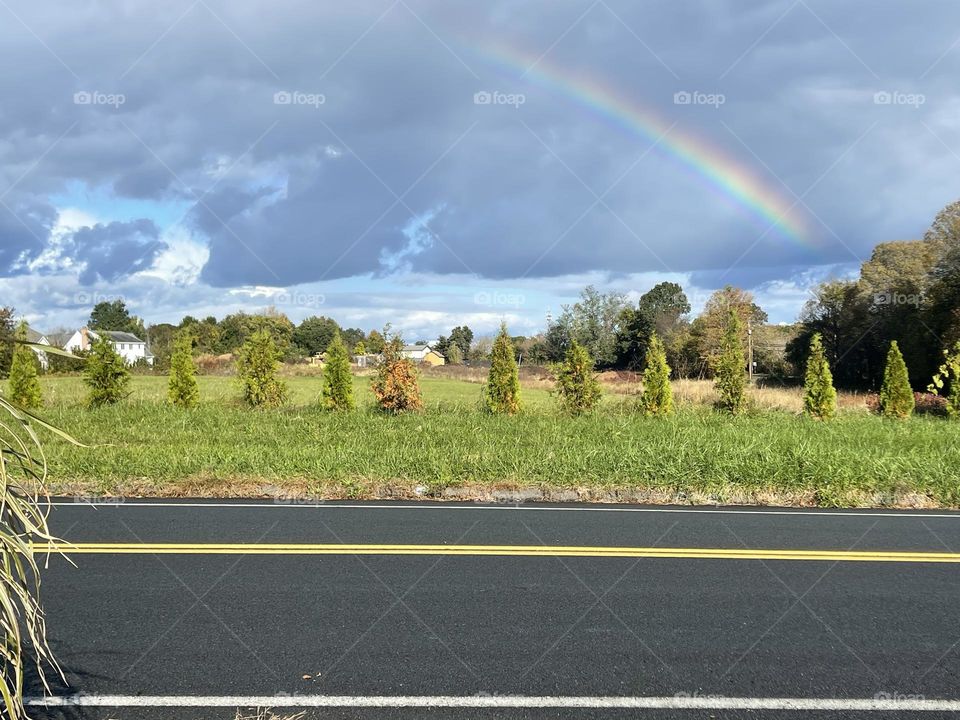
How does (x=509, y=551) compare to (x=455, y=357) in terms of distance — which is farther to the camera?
(x=455, y=357)

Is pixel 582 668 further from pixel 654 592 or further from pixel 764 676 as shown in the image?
pixel 654 592

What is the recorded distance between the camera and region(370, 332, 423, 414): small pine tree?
17359mm

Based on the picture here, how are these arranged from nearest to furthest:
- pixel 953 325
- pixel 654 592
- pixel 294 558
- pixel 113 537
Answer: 1. pixel 654 592
2. pixel 294 558
3. pixel 113 537
4. pixel 953 325

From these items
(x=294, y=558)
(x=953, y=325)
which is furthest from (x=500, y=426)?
(x=953, y=325)

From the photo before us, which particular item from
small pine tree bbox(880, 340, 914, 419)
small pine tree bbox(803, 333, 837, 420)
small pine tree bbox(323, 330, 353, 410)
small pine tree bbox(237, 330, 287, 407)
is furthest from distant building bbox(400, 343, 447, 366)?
small pine tree bbox(880, 340, 914, 419)

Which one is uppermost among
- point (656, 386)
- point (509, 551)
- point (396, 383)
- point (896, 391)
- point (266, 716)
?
point (396, 383)

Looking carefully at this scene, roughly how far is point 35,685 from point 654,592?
13.5 feet

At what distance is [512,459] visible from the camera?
37.0ft

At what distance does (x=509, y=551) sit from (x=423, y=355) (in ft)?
218

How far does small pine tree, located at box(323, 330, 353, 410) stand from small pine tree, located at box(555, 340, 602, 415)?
508 cm

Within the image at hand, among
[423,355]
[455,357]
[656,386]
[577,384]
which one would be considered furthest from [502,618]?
[423,355]

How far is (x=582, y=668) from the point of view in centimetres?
434

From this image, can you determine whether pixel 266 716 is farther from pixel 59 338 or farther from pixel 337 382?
pixel 59 338

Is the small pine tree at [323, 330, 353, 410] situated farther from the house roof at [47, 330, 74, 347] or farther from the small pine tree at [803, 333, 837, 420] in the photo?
the house roof at [47, 330, 74, 347]
